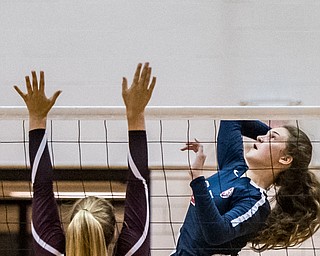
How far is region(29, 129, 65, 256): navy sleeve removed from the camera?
158 cm

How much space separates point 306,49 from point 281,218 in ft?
2.97

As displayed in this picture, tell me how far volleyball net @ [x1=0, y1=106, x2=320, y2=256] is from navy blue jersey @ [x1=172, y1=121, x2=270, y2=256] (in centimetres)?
45

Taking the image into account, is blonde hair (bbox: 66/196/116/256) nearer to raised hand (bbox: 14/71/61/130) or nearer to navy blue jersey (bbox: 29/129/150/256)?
navy blue jersey (bbox: 29/129/150/256)

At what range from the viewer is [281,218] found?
194 centimetres

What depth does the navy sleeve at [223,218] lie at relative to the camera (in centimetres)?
176

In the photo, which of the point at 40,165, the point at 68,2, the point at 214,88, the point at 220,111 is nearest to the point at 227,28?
the point at 214,88

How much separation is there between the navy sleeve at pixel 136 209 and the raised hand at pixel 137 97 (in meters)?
0.04

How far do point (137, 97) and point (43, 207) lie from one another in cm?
31

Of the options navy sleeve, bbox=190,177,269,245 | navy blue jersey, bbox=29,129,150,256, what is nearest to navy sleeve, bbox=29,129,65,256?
navy blue jersey, bbox=29,129,150,256

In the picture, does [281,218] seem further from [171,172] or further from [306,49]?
[306,49]

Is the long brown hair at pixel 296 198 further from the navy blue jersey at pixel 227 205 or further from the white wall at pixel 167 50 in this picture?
the white wall at pixel 167 50

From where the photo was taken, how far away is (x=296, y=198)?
196 centimetres

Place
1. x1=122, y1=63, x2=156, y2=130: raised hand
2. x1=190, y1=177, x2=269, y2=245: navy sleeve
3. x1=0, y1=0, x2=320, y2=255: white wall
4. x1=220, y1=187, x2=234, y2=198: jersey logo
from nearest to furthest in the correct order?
x1=122, y1=63, x2=156, y2=130: raised hand
x1=190, y1=177, x2=269, y2=245: navy sleeve
x1=220, y1=187, x2=234, y2=198: jersey logo
x1=0, y1=0, x2=320, y2=255: white wall

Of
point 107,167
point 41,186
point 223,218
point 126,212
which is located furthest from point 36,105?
point 107,167
